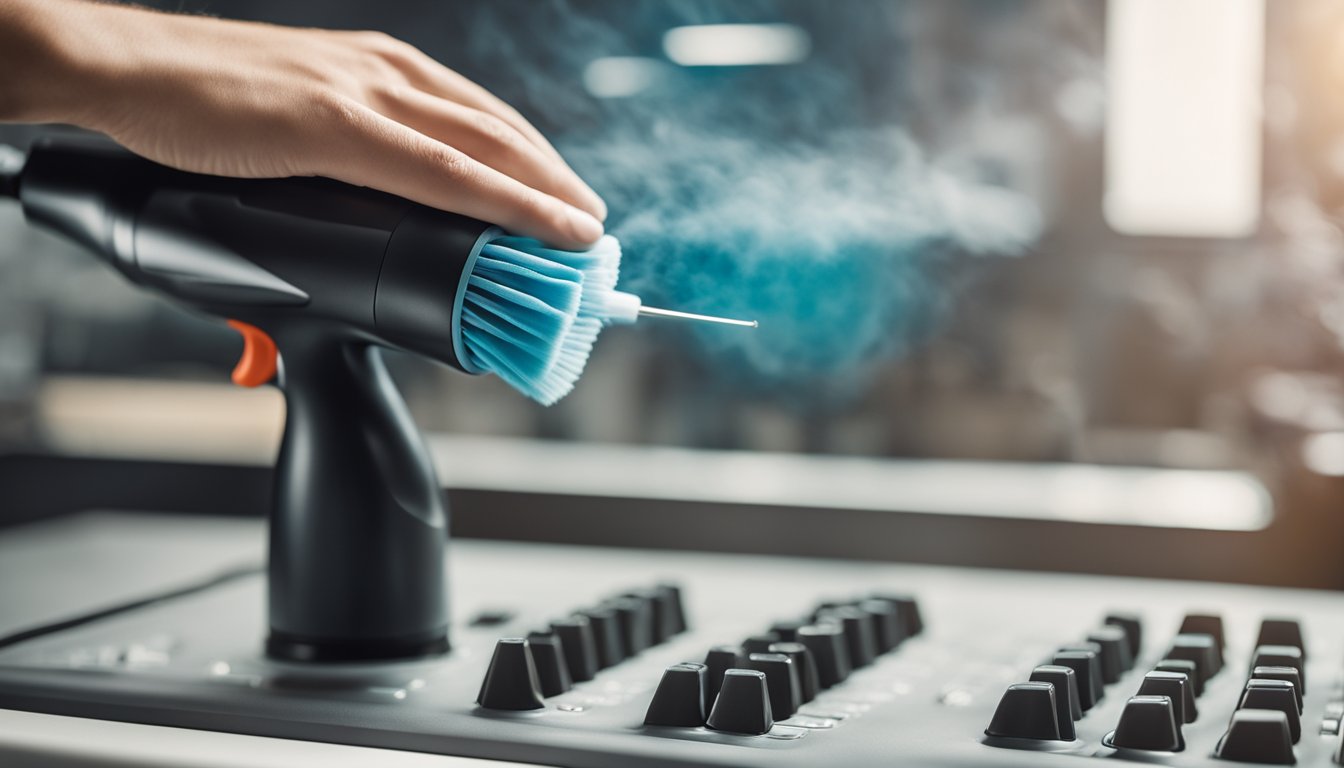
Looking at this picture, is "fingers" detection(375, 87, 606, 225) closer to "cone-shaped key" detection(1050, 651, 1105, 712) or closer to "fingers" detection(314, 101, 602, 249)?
"fingers" detection(314, 101, 602, 249)

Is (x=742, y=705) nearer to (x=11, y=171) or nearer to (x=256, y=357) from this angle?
(x=256, y=357)

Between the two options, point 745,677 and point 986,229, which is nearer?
point 745,677

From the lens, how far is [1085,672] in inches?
20.3

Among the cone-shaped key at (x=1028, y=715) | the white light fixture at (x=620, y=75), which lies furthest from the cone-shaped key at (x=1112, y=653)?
the white light fixture at (x=620, y=75)

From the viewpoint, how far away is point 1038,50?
132 cm

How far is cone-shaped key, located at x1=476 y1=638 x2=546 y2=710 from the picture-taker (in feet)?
1.65

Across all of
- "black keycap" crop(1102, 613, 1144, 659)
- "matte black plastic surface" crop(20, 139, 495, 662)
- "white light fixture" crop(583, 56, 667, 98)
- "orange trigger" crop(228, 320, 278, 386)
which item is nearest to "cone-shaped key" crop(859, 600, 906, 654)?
"black keycap" crop(1102, 613, 1144, 659)

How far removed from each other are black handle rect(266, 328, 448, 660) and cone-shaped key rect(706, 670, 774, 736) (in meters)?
0.18

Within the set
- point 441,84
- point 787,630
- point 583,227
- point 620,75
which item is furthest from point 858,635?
point 620,75

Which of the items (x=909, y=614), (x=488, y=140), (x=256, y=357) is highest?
(x=488, y=140)

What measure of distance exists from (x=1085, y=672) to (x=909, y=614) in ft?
0.54

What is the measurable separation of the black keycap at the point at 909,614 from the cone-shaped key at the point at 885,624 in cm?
1

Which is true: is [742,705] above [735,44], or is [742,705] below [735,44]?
below

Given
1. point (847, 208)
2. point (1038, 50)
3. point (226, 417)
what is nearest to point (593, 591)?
Answer: point (847, 208)
